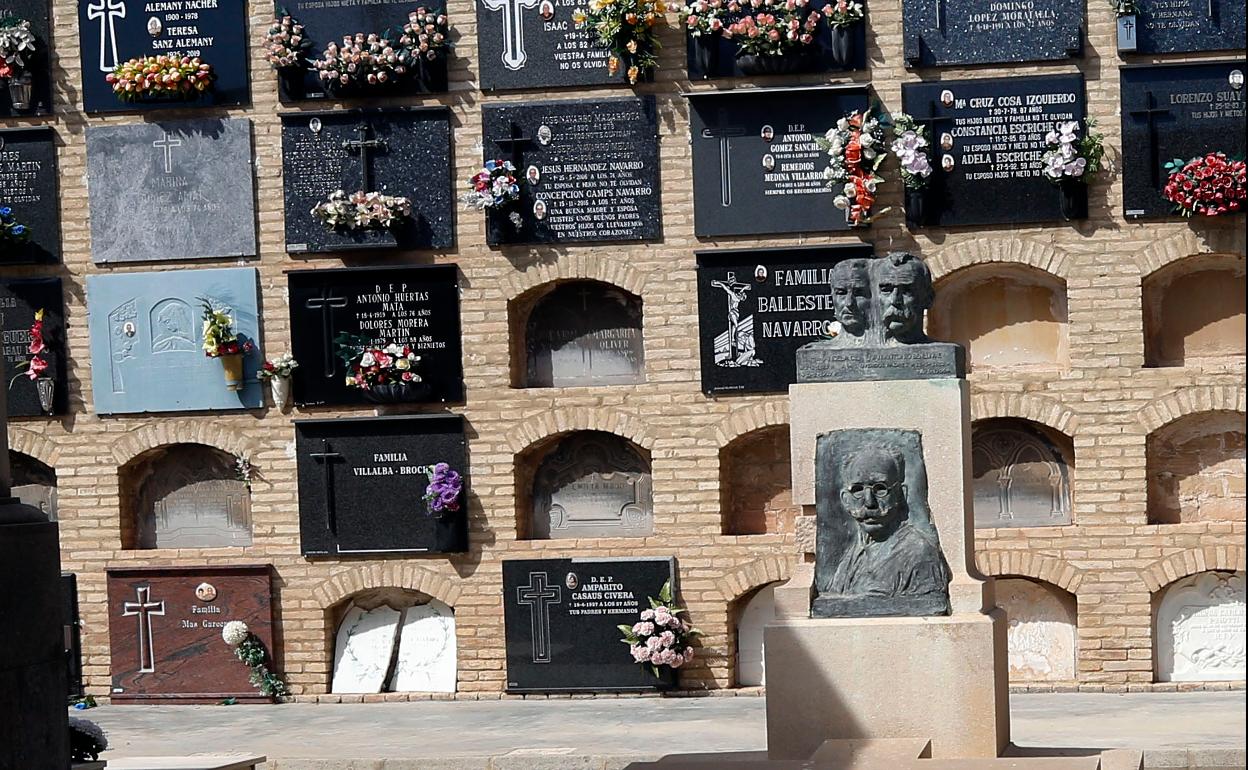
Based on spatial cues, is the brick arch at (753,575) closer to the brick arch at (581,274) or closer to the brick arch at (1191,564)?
the brick arch at (581,274)

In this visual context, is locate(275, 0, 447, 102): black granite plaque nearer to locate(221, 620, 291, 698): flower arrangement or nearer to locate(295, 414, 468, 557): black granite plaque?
locate(295, 414, 468, 557): black granite plaque

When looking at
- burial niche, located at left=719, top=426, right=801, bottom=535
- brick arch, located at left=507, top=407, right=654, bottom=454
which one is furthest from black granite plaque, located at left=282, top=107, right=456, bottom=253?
burial niche, located at left=719, top=426, right=801, bottom=535

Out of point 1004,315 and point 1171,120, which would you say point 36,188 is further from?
point 1171,120

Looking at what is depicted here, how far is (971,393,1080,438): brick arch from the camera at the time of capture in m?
13.2

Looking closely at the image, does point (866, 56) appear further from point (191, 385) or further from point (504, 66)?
point (191, 385)

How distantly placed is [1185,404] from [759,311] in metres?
2.89

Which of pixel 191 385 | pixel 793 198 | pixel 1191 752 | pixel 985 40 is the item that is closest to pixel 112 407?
pixel 191 385

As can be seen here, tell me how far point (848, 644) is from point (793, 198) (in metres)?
5.19

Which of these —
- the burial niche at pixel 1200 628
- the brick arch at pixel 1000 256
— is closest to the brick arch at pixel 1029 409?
the brick arch at pixel 1000 256

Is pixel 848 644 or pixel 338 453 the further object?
pixel 338 453

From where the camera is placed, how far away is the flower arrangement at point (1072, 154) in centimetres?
1291

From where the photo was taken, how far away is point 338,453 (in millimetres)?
13891

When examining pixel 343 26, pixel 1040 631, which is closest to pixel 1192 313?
pixel 1040 631

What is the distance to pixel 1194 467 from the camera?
1331 cm
